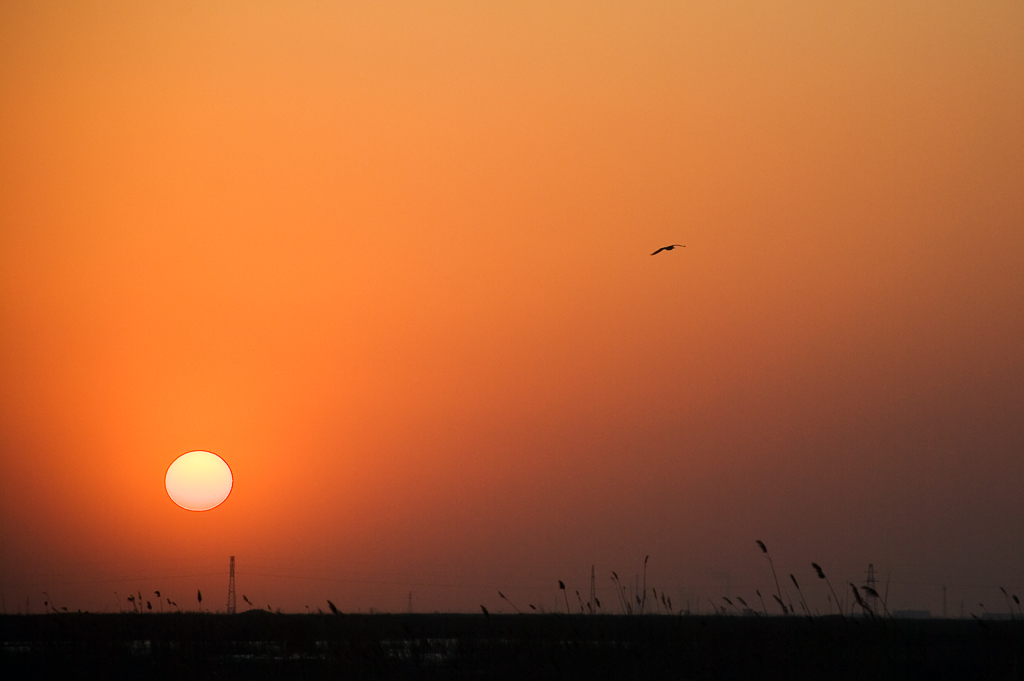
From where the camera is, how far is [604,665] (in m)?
16.1

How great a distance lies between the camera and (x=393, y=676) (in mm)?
16406

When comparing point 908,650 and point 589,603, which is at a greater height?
point 589,603

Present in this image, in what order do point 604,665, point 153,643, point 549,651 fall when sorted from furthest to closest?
point 153,643
point 549,651
point 604,665

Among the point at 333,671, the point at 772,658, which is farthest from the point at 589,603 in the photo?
the point at 333,671

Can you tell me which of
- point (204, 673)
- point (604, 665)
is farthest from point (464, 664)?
point (204, 673)

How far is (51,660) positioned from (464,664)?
673 centimetres

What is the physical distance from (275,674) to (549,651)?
13.9 feet

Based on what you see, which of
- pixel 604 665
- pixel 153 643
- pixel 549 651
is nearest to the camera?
pixel 604 665

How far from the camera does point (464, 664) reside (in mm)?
17625

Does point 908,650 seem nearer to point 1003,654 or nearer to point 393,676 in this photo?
point 1003,654

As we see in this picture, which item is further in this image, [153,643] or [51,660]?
[153,643]

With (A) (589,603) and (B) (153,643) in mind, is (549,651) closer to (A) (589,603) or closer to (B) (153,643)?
(A) (589,603)

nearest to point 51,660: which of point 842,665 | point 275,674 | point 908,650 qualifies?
point 275,674

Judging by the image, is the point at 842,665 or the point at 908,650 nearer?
the point at 842,665
